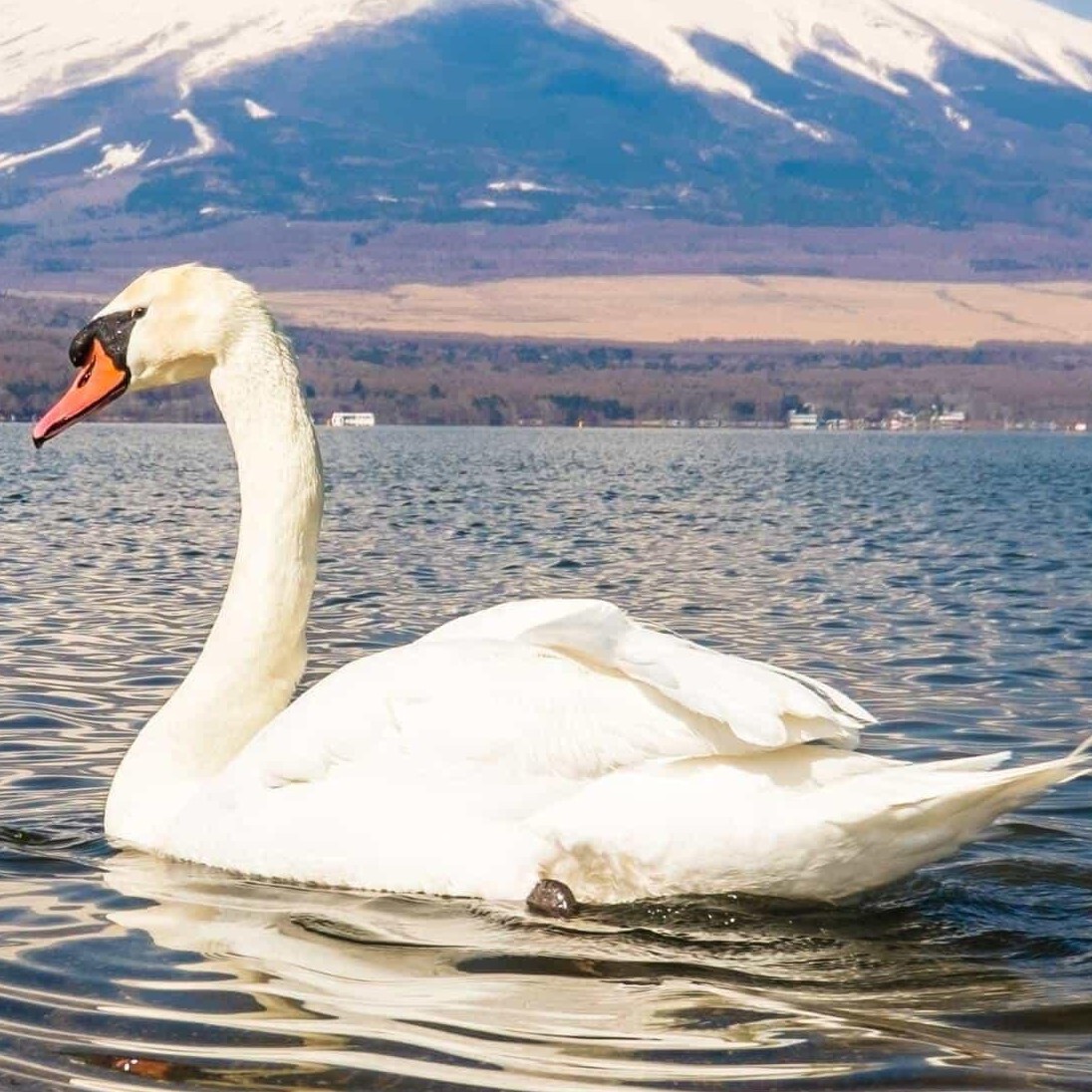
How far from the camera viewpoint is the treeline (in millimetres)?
154875

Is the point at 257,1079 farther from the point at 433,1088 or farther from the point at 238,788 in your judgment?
the point at 238,788

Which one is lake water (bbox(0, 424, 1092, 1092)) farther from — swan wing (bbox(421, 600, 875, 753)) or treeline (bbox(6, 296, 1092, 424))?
treeline (bbox(6, 296, 1092, 424))

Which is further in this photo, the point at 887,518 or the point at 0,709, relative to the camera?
the point at 887,518

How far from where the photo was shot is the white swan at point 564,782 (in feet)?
21.0

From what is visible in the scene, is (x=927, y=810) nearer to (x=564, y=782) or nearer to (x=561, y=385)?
(x=564, y=782)

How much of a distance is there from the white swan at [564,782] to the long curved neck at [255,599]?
0.13 feet

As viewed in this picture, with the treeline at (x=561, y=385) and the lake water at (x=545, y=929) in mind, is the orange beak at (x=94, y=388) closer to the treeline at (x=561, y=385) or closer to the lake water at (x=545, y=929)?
the lake water at (x=545, y=929)

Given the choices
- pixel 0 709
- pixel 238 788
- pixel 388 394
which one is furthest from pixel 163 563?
pixel 388 394

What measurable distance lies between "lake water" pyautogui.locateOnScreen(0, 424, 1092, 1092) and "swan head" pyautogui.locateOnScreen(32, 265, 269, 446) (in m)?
1.72

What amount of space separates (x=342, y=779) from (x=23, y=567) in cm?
1553

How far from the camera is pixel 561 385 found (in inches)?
6663

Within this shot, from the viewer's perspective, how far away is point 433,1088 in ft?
16.7

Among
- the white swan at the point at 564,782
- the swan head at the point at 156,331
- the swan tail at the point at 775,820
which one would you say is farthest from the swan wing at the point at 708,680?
the swan head at the point at 156,331

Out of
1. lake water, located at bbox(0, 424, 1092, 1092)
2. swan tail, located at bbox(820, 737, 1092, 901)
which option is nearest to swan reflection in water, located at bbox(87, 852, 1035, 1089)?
lake water, located at bbox(0, 424, 1092, 1092)
